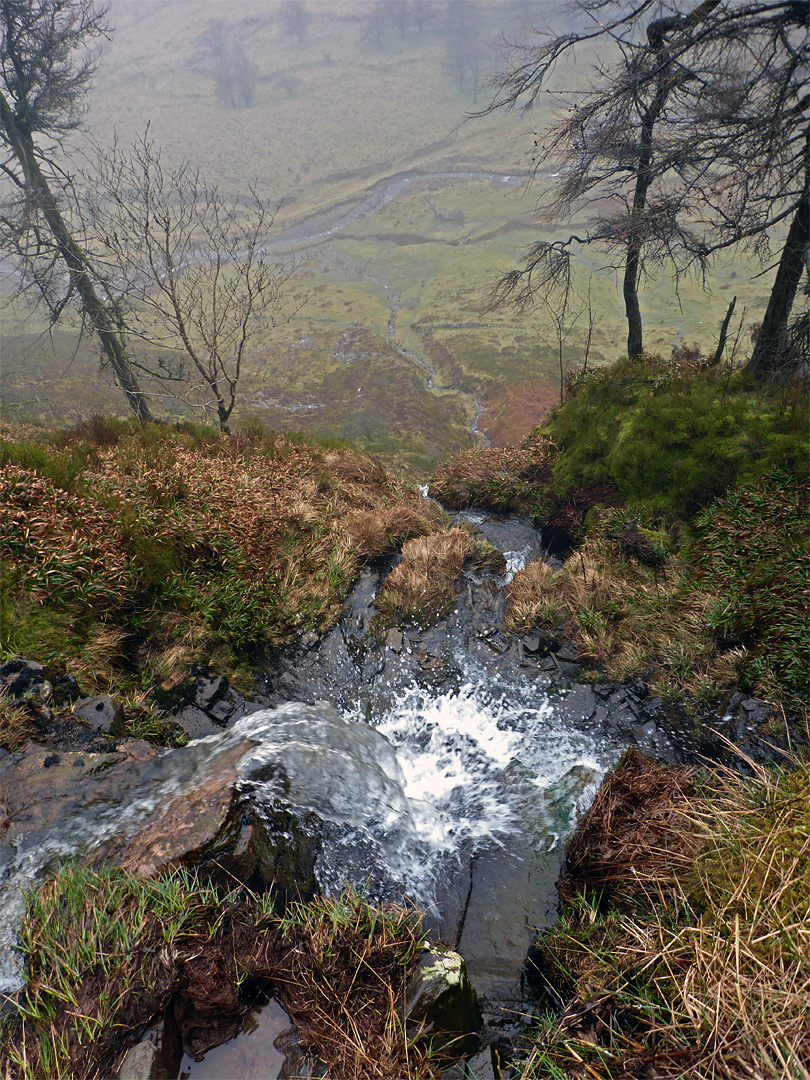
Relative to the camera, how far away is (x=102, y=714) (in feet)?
15.3

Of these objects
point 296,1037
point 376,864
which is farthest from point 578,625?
point 296,1037

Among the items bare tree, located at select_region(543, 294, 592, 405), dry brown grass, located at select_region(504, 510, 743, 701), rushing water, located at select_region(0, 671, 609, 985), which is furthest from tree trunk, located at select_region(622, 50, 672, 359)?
rushing water, located at select_region(0, 671, 609, 985)

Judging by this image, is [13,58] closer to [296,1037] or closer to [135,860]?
[135,860]

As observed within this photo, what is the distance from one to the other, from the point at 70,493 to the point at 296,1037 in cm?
606

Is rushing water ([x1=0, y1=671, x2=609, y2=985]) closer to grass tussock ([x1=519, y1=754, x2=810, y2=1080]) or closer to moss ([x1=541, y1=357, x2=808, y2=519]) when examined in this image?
grass tussock ([x1=519, y1=754, x2=810, y2=1080])

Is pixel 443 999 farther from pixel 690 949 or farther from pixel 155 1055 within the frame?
pixel 155 1055

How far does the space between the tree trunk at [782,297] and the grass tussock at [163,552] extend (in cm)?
624

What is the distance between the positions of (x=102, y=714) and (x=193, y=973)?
2.53 m

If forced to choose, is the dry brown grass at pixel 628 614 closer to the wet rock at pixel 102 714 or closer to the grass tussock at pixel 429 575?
the grass tussock at pixel 429 575

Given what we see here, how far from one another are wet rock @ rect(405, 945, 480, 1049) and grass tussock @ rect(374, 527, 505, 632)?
14.1 feet

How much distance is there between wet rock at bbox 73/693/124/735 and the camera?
457 cm

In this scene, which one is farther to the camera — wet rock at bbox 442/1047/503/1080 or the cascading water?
the cascading water

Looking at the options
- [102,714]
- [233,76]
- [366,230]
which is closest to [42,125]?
[102,714]

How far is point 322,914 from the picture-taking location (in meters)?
3.19
